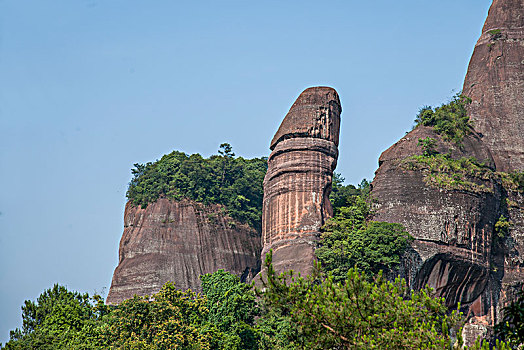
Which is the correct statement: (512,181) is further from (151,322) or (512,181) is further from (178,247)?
(151,322)

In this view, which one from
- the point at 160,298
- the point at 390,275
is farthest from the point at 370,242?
the point at 160,298

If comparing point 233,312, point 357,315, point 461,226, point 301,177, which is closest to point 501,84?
point 461,226

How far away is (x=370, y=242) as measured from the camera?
4744 centimetres

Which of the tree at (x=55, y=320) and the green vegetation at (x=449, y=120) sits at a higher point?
the green vegetation at (x=449, y=120)

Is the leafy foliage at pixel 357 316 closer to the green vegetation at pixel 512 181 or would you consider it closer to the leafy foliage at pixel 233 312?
the leafy foliage at pixel 233 312

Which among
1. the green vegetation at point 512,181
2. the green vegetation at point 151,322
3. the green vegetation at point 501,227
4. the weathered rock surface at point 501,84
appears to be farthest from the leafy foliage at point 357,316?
the weathered rock surface at point 501,84

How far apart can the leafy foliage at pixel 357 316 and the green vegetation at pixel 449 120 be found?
96.7 feet

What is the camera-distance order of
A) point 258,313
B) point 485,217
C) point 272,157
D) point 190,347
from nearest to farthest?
point 190,347 → point 258,313 → point 485,217 → point 272,157

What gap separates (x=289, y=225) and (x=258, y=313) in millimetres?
10494

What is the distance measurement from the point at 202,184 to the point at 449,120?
17.9 m

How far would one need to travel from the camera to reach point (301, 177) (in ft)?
170

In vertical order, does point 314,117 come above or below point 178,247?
above

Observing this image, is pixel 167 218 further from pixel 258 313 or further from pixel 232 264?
pixel 258 313

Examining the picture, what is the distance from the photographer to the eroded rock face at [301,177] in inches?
1989
